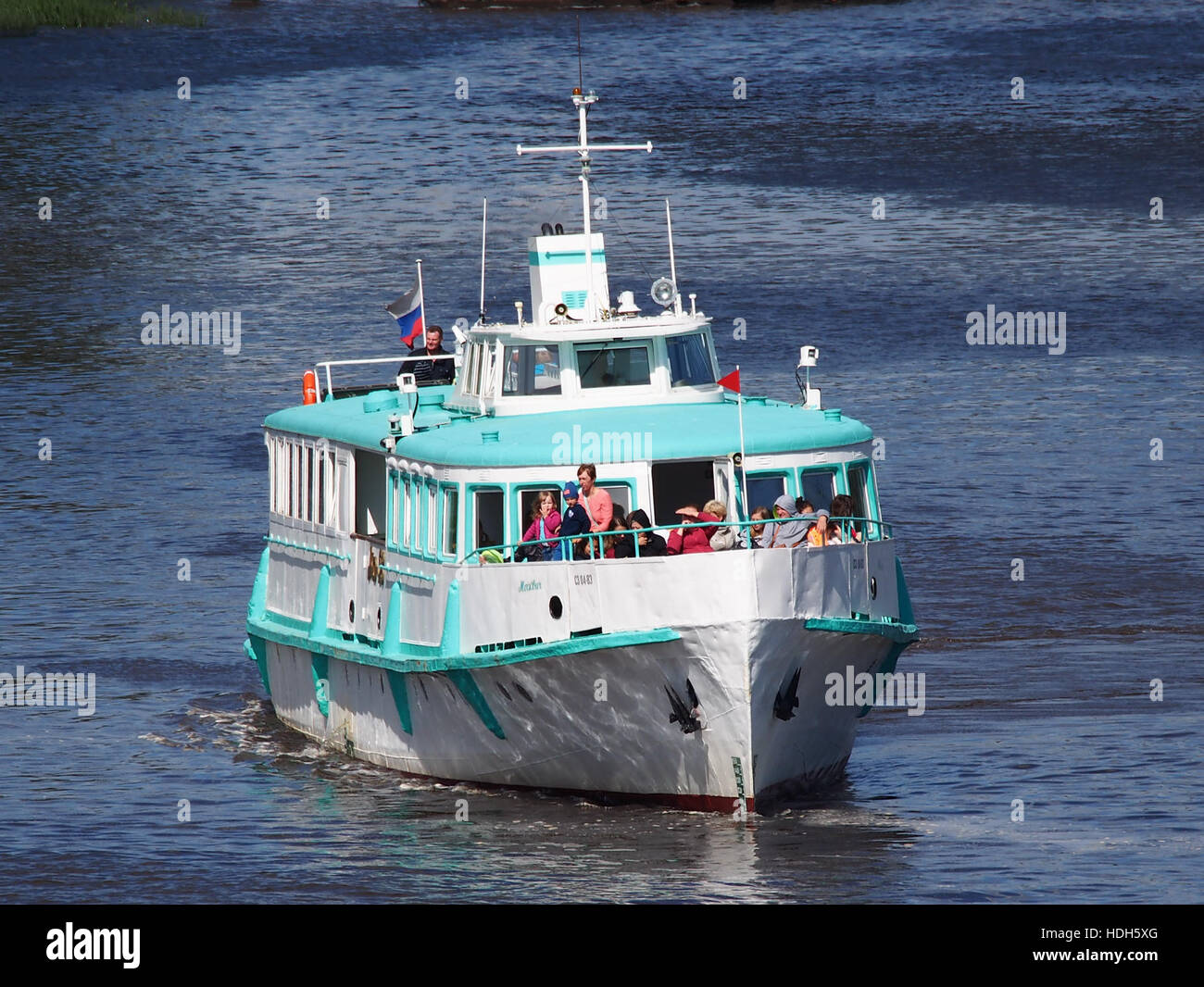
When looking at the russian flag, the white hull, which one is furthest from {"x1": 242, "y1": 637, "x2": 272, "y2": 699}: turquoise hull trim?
the white hull

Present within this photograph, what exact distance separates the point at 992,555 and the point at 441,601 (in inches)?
662

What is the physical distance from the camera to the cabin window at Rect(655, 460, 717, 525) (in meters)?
27.6

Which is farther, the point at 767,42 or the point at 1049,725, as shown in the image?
the point at 767,42

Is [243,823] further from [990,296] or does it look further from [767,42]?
[767,42]

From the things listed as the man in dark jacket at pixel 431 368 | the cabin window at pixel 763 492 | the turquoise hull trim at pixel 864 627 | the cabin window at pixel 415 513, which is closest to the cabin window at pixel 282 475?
the man in dark jacket at pixel 431 368

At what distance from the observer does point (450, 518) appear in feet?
88.9

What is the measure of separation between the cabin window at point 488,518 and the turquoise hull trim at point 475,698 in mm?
1477

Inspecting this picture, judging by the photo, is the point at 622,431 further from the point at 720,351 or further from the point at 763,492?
the point at 720,351

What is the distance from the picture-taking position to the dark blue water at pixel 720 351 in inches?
1038

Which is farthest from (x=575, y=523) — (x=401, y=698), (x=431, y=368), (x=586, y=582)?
(x=431, y=368)

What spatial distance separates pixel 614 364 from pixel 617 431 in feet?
7.61

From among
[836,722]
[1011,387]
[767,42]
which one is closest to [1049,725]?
[836,722]

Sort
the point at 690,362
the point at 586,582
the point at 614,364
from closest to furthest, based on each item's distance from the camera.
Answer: the point at 586,582, the point at 614,364, the point at 690,362

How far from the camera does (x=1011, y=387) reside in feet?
178
